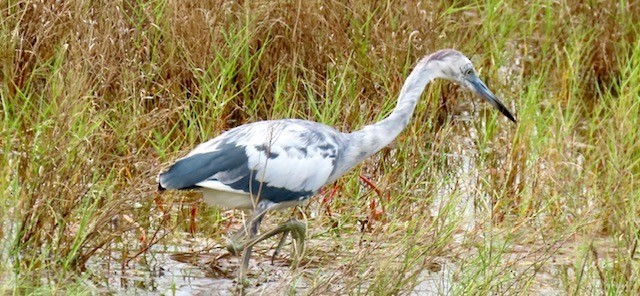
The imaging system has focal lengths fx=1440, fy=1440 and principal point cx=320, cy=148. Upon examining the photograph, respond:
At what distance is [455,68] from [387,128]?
1.43 feet

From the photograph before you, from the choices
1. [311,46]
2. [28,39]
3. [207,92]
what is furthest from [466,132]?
[28,39]

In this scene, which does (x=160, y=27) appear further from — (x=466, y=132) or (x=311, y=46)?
(x=466, y=132)

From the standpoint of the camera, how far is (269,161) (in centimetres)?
501

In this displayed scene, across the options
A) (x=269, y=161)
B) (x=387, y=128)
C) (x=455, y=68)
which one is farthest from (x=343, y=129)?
(x=269, y=161)

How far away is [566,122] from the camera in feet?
21.3

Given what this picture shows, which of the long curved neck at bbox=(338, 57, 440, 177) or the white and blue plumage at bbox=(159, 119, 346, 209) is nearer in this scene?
the white and blue plumage at bbox=(159, 119, 346, 209)

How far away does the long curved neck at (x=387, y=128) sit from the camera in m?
5.20

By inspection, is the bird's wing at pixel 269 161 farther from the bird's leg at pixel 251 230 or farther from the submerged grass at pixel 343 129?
the submerged grass at pixel 343 129

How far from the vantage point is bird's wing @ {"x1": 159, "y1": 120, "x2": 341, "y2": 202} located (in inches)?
194

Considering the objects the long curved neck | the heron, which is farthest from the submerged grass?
the long curved neck

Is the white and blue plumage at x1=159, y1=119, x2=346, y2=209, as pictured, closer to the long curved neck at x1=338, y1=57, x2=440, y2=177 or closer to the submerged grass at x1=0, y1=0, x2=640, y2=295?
the long curved neck at x1=338, y1=57, x2=440, y2=177

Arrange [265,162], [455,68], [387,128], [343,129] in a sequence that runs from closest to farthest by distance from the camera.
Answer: [265,162] < [387,128] < [455,68] < [343,129]

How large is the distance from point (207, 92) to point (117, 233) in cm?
162

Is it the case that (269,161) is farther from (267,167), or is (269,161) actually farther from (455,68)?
(455,68)
